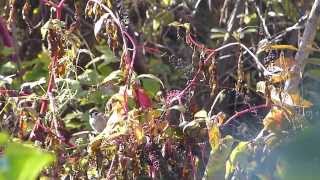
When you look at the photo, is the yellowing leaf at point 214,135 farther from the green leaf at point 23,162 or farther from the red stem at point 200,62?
the green leaf at point 23,162

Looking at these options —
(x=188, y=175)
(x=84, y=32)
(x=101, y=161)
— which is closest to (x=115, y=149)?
(x=101, y=161)

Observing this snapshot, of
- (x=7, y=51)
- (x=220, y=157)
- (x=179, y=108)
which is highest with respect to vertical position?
(x=7, y=51)

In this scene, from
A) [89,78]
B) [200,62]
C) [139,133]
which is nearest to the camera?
[139,133]

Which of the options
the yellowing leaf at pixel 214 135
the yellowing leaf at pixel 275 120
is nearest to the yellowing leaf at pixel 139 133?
the yellowing leaf at pixel 214 135

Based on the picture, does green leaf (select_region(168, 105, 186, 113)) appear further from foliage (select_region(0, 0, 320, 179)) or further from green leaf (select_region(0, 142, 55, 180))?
green leaf (select_region(0, 142, 55, 180))

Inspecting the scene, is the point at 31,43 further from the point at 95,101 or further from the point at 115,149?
the point at 115,149

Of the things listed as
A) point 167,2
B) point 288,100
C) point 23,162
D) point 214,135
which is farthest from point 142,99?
point 23,162

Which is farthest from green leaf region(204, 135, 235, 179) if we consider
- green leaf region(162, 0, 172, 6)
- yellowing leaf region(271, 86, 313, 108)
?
green leaf region(162, 0, 172, 6)

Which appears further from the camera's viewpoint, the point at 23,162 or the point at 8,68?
the point at 8,68

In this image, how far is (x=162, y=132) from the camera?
4.12ft

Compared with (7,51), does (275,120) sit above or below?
below

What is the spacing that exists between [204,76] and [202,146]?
157mm

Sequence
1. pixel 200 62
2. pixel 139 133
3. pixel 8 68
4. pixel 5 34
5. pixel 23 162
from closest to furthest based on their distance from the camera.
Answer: pixel 23 162
pixel 139 133
pixel 200 62
pixel 5 34
pixel 8 68

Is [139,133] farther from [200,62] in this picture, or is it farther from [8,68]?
[8,68]
